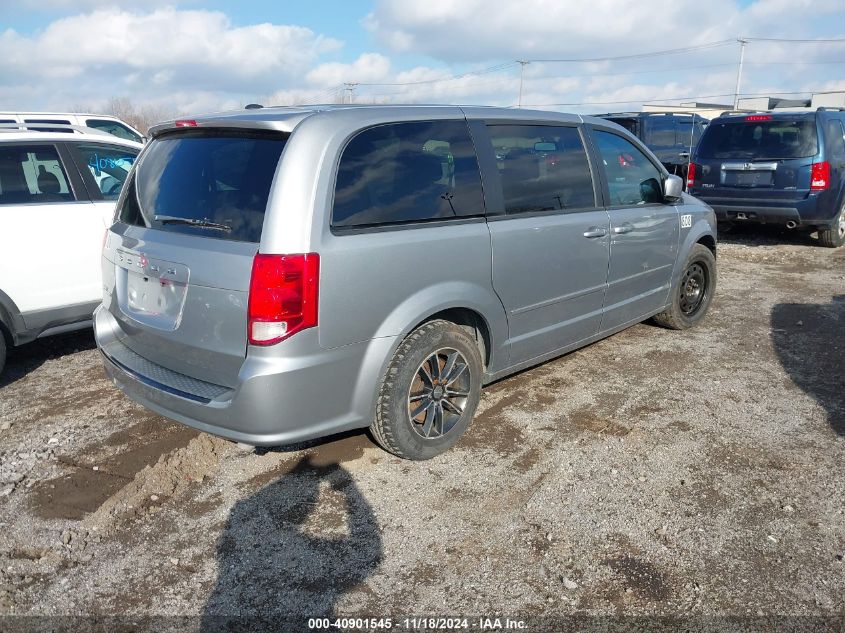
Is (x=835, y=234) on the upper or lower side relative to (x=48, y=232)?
lower

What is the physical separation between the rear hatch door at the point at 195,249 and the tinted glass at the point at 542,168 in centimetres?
147

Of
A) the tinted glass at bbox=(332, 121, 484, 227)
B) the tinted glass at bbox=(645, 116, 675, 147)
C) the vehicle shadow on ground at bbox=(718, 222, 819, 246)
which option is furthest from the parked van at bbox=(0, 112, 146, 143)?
the tinted glass at bbox=(645, 116, 675, 147)

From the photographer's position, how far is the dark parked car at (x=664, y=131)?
16.9 meters

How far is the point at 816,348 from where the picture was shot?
17.8ft

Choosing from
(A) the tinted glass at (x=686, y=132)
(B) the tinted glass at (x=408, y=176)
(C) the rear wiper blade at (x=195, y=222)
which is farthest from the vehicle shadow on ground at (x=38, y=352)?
(A) the tinted glass at (x=686, y=132)

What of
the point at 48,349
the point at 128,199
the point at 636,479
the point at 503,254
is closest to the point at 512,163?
the point at 503,254

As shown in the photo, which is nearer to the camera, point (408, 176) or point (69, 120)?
point (408, 176)

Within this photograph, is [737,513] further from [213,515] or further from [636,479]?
[213,515]

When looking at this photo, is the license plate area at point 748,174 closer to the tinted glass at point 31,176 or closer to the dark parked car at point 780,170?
the dark parked car at point 780,170

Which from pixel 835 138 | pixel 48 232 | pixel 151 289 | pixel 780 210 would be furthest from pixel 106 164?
pixel 835 138

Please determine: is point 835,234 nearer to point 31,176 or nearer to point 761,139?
point 761,139

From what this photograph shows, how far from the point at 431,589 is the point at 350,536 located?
20.1 inches

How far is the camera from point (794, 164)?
8.88 meters

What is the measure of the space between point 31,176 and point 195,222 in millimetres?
2637
